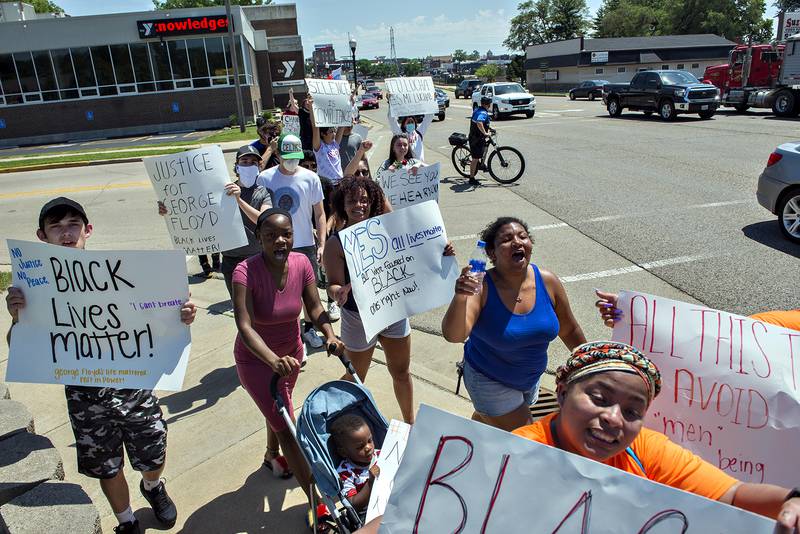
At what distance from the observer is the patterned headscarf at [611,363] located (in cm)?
183

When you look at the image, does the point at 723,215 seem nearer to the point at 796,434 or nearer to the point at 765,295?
the point at 765,295

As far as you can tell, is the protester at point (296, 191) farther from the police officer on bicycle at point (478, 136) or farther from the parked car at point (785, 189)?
the police officer on bicycle at point (478, 136)

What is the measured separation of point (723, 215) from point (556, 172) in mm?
5006

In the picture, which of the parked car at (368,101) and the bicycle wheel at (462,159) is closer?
the bicycle wheel at (462,159)

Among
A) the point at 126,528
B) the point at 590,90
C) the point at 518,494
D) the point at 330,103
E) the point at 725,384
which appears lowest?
the point at 126,528

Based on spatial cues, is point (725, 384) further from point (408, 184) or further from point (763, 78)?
point (763, 78)

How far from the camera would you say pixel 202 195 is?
5082 millimetres

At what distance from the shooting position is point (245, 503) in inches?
134

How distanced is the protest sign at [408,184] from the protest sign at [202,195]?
197 centimetres

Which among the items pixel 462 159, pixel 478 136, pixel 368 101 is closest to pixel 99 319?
pixel 478 136

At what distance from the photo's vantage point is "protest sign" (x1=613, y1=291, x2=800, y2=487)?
247cm

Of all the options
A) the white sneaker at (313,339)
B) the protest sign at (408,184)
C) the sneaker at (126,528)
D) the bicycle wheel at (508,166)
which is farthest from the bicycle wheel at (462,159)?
the sneaker at (126,528)

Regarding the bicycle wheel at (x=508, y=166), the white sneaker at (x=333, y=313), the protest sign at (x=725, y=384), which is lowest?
the white sneaker at (x=333, y=313)

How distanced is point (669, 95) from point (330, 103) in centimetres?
2003
